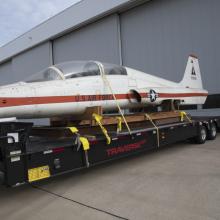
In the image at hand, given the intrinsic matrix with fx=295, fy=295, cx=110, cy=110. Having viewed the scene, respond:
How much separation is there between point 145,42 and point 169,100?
8531 millimetres

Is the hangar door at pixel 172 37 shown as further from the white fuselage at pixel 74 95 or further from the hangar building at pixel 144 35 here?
the white fuselage at pixel 74 95

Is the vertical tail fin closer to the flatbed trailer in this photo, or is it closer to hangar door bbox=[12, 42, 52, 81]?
the flatbed trailer

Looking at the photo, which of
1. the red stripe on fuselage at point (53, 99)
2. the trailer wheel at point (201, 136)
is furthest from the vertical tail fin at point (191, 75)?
the red stripe on fuselage at point (53, 99)

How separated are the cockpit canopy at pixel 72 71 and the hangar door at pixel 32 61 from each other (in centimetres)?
1816

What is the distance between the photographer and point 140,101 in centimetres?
864

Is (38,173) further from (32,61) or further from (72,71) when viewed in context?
(32,61)

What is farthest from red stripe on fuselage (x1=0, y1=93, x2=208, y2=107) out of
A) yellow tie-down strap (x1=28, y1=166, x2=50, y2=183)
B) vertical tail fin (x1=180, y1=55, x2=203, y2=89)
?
vertical tail fin (x1=180, y1=55, x2=203, y2=89)

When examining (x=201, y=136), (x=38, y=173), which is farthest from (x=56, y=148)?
(x=201, y=136)

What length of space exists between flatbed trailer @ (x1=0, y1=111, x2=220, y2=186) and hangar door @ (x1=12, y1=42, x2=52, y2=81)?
18982 mm

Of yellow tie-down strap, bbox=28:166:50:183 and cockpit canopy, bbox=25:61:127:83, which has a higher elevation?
cockpit canopy, bbox=25:61:127:83

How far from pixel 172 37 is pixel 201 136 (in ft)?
25.6

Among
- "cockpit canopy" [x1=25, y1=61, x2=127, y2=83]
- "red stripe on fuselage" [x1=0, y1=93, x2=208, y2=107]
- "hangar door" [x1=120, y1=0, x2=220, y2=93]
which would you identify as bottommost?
"red stripe on fuselage" [x1=0, y1=93, x2=208, y2=107]

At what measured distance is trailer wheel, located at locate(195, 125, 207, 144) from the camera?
1026 cm

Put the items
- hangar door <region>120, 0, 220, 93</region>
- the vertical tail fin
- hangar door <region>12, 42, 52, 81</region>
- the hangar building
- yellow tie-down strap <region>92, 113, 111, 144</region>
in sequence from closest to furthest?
yellow tie-down strap <region>92, 113, 111, 144</region>
the vertical tail fin
hangar door <region>120, 0, 220, 93</region>
the hangar building
hangar door <region>12, 42, 52, 81</region>
